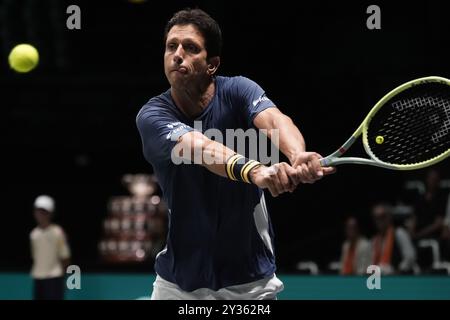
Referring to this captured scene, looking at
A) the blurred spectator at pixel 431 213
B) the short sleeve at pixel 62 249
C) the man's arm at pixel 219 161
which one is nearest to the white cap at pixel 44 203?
the short sleeve at pixel 62 249

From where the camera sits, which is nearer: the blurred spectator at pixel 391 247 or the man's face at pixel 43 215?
the blurred spectator at pixel 391 247

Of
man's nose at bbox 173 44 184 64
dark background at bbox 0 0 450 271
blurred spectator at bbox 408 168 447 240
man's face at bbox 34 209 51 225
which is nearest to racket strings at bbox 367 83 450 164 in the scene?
man's nose at bbox 173 44 184 64

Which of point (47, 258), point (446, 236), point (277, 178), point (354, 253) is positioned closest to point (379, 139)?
point (277, 178)

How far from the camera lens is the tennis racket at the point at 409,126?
465 centimetres

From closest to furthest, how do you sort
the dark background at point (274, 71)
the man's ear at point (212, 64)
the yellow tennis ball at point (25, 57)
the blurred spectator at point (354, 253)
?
the man's ear at point (212, 64)
the yellow tennis ball at point (25, 57)
the blurred spectator at point (354, 253)
the dark background at point (274, 71)

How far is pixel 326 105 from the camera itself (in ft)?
44.0

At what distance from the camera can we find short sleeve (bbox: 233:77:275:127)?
4.49 meters

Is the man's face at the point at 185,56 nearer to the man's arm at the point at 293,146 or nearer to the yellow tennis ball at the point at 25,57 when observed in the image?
the man's arm at the point at 293,146

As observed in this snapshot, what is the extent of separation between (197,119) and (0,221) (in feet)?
38.3

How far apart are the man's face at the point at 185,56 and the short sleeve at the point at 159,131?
18 cm

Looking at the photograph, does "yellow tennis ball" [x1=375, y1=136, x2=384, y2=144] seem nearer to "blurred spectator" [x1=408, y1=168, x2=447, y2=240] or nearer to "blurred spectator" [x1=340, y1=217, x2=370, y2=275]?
"blurred spectator" [x1=340, y1=217, x2=370, y2=275]

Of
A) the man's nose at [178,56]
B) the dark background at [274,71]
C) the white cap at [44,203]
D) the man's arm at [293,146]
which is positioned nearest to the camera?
the man's arm at [293,146]

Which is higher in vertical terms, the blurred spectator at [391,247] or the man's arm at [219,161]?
the man's arm at [219,161]

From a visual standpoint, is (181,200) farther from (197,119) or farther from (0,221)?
(0,221)
